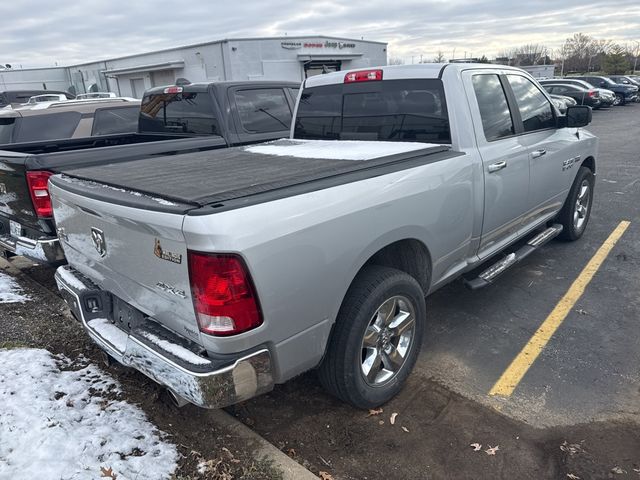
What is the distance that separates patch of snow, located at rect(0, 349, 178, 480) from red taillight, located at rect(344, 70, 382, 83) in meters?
2.95

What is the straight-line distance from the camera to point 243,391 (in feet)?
7.20

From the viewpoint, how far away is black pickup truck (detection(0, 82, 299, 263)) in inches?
159

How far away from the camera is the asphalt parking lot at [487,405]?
8.44ft

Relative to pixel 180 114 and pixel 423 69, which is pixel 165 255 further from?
pixel 180 114

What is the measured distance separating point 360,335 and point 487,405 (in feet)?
3.35

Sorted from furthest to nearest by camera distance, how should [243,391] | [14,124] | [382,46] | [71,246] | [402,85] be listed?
[382,46] → [14,124] → [402,85] → [71,246] → [243,391]

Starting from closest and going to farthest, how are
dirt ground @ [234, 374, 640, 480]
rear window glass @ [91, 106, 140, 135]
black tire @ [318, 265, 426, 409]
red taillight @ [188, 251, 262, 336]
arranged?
red taillight @ [188, 251, 262, 336]
dirt ground @ [234, 374, 640, 480]
black tire @ [318, 265, 426, 409]
rear window glass @ [91, 106, 140, 135]

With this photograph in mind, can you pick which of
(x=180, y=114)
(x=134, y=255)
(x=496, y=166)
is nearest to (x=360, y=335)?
(x=134, y=255)

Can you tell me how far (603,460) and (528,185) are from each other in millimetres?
2326

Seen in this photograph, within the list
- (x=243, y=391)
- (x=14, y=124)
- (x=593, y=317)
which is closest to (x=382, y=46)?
(x=14, y=124)

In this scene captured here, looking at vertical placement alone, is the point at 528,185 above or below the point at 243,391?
above

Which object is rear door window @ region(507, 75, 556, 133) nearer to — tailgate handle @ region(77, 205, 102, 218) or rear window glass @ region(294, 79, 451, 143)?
rear window glass @ region(294, 79, 451, 143)

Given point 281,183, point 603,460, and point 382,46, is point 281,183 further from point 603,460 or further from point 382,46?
point 382,46

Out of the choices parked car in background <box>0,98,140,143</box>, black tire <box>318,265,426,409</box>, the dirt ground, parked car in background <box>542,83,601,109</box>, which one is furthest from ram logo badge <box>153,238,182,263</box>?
parked car in background <box>542,83,601,109</box>
